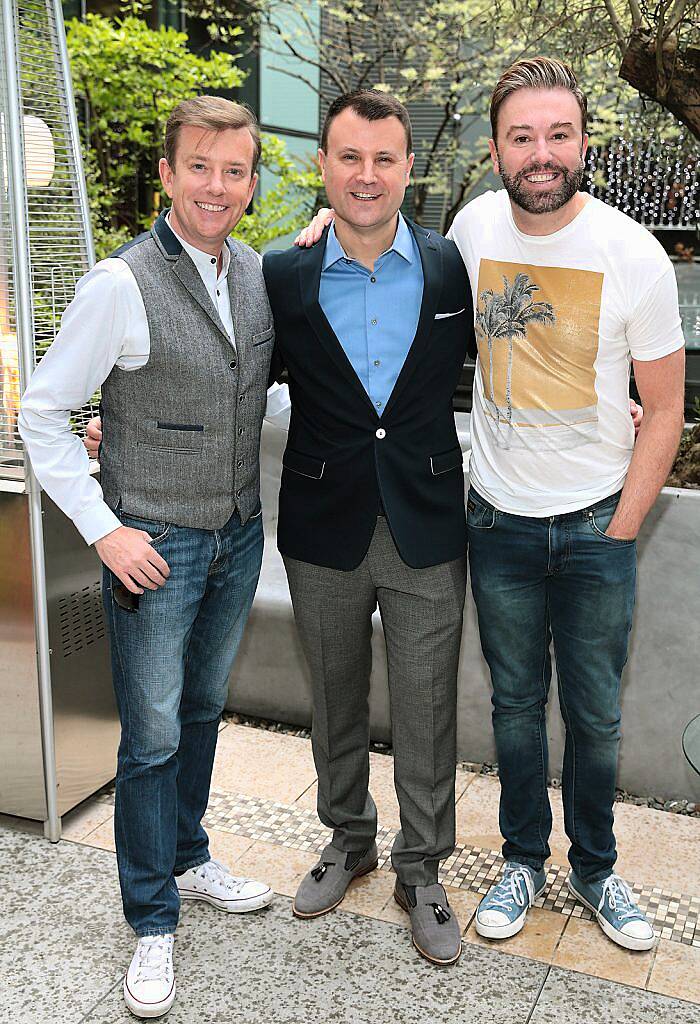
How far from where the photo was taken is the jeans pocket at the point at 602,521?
2.22 metres

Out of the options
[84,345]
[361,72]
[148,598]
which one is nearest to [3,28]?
[84,345]

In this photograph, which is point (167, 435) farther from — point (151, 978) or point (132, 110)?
point (132, 110)

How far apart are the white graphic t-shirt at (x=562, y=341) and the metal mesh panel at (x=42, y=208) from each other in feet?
3.59

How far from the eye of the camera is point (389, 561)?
2.27m

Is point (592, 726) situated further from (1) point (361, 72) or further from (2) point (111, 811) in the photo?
(1) point (361, 72)

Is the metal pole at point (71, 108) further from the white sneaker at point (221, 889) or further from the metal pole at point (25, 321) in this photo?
the white sneaker at point (221, 889)

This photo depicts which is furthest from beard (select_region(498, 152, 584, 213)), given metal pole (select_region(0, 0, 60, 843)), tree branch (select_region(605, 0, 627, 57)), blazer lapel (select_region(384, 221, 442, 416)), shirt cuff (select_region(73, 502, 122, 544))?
tree branch (select_region(605, 0, 627, 57))

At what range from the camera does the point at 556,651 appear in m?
2.41

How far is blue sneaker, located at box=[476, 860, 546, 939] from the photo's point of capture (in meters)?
2.45

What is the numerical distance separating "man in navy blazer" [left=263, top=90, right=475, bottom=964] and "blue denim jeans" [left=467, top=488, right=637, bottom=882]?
11cm

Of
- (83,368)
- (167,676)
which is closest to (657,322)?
(83,368)

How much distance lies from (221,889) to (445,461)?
1.21 metres

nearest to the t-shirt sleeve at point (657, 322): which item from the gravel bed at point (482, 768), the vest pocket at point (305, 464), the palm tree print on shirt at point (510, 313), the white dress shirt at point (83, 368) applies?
the palm tree print on shirt at point (510, 313)

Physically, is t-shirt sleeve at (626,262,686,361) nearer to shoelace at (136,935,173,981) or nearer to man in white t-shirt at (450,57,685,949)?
man in white t-shirt at (450,57,685,949)
